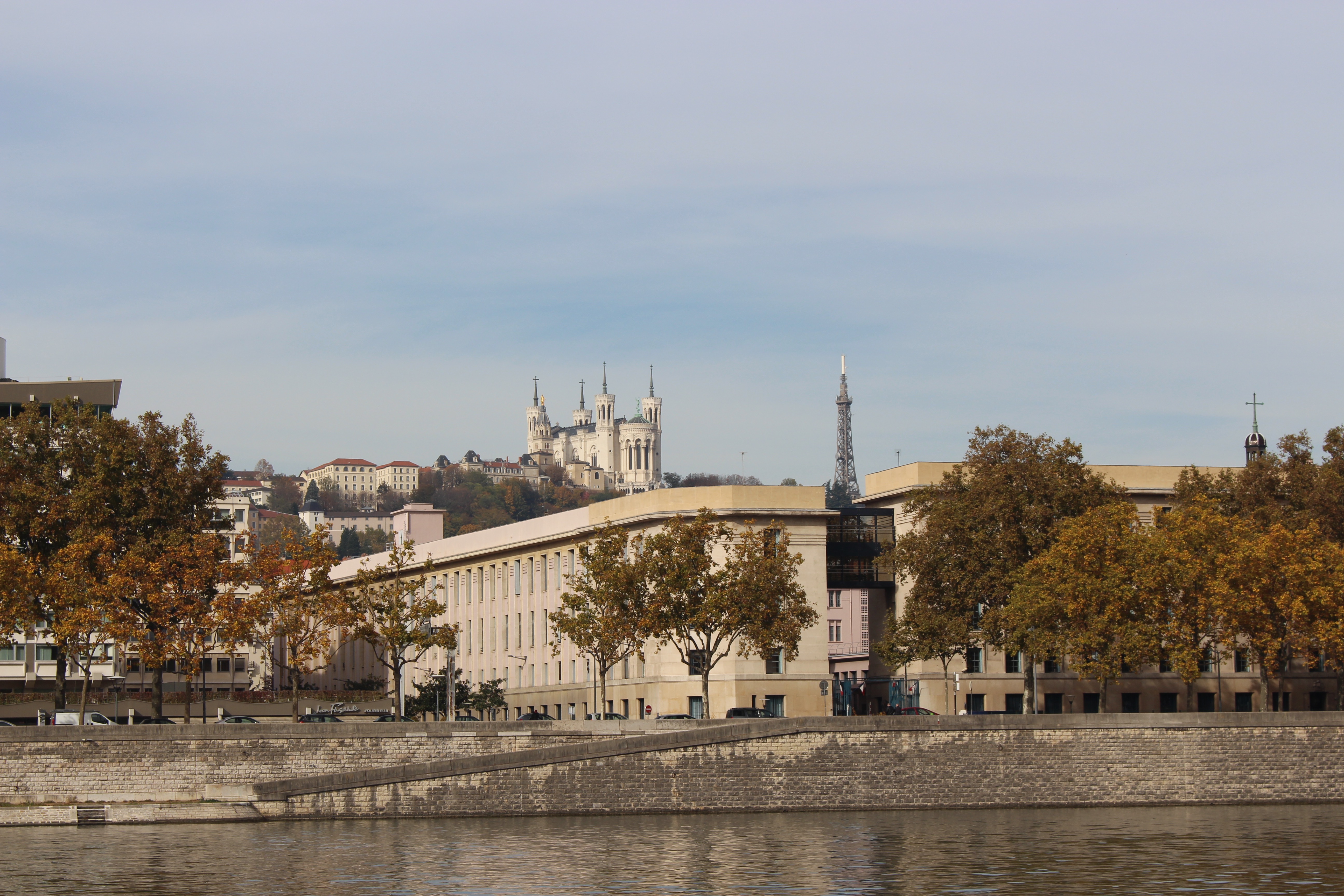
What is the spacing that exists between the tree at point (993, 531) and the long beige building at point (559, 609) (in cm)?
914

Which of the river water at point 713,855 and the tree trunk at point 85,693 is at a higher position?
the tree trunk at point 85,693

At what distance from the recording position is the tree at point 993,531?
270ft

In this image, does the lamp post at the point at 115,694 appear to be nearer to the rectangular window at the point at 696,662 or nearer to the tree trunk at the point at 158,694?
the tree trunk at the point at 158,694

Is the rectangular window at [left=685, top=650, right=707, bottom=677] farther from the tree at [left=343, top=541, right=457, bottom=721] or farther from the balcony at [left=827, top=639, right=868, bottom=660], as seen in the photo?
the balcony at [left=827, top=639, right=868, bottom=660]

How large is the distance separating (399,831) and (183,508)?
26669mm

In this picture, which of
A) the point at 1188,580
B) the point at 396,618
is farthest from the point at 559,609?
the point at 1188,580

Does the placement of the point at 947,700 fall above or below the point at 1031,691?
below

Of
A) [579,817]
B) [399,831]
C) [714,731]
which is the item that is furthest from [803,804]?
[399,831]

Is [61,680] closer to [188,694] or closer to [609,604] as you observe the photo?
[188,694]

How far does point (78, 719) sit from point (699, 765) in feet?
96.3

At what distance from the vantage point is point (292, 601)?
253ft

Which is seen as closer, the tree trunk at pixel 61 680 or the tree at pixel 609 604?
the tree trunk at pixel 61 680

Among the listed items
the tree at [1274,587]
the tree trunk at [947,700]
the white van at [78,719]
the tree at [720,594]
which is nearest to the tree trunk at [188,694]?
the white van at [78,719]

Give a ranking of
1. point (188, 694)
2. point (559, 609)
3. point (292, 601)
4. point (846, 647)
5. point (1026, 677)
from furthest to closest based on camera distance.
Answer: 1. point (846, 647)
2. point (559, 609)
3. point (1026, 677)
4. point (188, 694)
5. point (292, 601)
